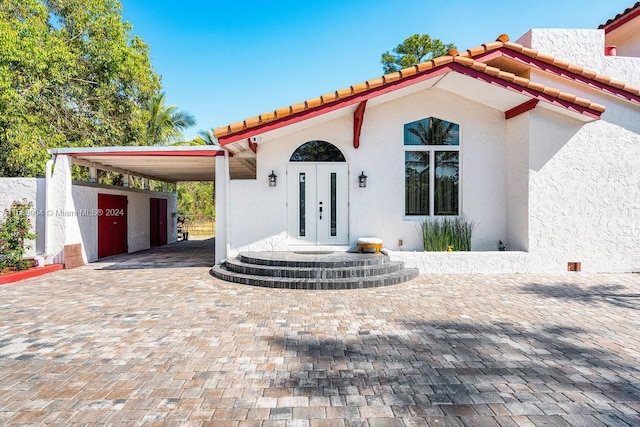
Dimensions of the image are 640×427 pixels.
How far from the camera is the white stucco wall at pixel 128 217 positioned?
10.2 metres

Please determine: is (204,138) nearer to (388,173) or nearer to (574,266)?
(388,173)

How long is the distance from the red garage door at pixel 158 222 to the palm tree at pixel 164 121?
5.98 m

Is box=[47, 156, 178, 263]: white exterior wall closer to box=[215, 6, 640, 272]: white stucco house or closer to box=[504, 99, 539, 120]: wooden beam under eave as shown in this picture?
box=[215, 6, 640, 272]: white stucco house

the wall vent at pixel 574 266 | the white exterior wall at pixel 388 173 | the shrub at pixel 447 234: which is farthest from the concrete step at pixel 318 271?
the wall vent at pixel 574 266

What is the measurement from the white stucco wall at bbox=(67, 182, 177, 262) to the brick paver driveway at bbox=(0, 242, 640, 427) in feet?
11.9

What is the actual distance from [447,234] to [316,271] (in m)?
4.32

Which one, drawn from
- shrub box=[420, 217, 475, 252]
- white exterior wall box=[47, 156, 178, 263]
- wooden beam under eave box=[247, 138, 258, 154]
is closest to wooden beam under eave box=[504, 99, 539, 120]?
shrub box=[420, 217, 475, 252]

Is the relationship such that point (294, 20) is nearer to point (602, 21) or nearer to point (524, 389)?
point (602, 21)

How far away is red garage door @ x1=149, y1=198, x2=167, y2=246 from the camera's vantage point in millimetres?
15992

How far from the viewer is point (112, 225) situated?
40.4ft

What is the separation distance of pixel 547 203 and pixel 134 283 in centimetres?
1058

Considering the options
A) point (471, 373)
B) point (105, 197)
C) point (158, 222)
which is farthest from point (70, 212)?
point (471, 373)

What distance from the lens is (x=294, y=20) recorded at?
14672 millimetres

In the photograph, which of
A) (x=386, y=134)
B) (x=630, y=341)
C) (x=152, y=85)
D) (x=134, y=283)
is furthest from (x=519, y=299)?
(x=152, y=85)
